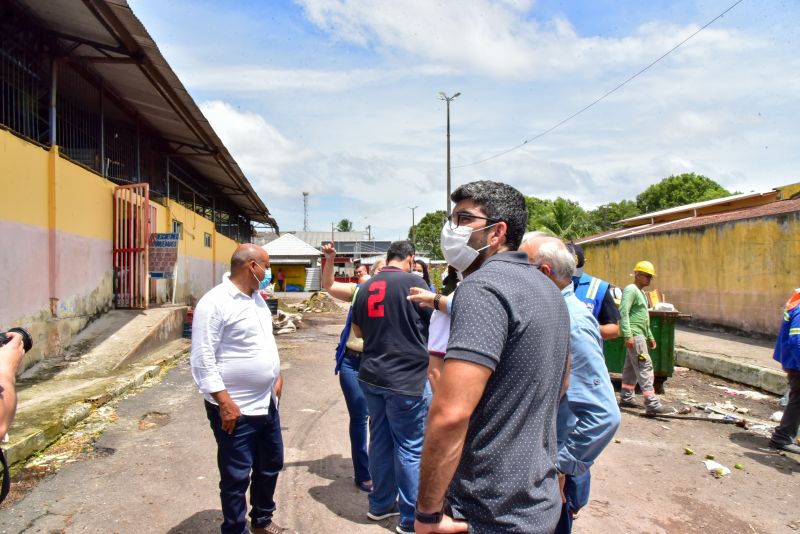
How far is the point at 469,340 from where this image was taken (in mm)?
1613

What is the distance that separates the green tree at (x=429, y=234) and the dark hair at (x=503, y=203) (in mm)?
50795

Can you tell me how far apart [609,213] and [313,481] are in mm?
55818

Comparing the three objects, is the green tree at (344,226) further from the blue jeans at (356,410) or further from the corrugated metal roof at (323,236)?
the blue jeans at (356,410)

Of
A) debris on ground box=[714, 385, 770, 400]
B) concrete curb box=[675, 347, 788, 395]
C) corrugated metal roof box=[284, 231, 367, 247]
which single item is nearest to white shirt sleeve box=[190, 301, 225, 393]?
debris on ground box=[714, 385, 770, 400]

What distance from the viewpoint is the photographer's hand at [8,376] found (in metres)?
2.07

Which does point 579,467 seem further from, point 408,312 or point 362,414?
point 362,414

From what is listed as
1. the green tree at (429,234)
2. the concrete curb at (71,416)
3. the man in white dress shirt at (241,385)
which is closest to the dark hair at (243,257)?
the man in white dress shirt at (241,385)

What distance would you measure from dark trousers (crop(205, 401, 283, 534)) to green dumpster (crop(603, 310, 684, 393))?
19.1 ft

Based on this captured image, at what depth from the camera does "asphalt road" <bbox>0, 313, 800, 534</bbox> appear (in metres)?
3.86

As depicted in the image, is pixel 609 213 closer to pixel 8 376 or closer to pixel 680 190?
pixel 680 190

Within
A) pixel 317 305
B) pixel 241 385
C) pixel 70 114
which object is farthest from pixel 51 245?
pixel 317 305

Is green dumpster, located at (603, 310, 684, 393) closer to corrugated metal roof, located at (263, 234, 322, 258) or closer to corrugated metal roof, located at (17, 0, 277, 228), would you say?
corrugated metal roof, located at (17, 0, 277, 228)

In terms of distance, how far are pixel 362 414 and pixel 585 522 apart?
5.67 feet

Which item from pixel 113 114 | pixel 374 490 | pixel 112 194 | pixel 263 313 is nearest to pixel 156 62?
pixel 112 194
